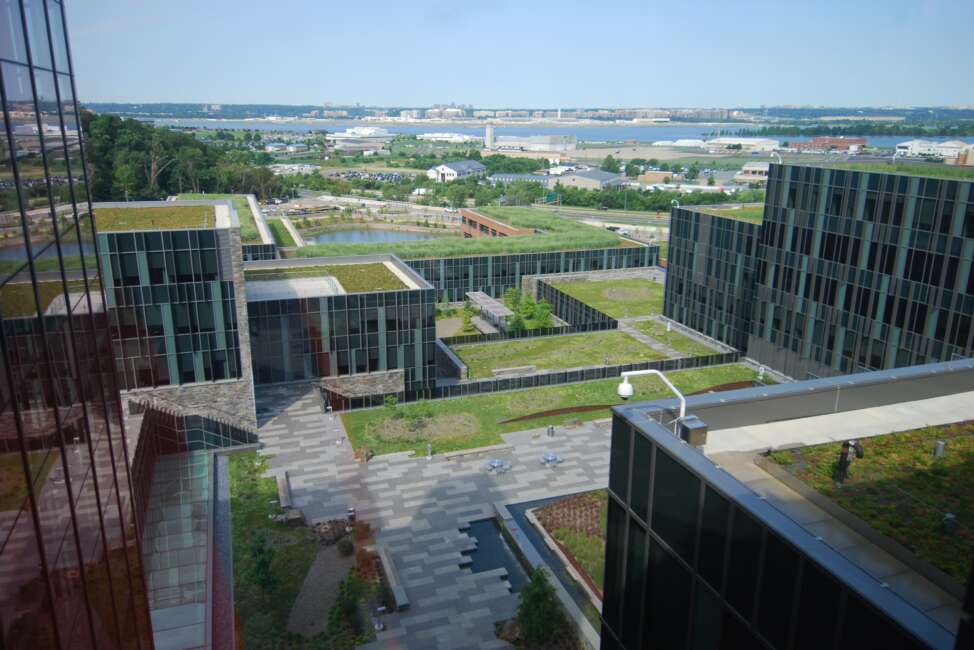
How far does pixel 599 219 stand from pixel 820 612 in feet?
433

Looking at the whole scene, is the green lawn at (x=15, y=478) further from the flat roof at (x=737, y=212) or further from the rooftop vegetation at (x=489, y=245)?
the rooftop vegetation at (x=489, y=245)

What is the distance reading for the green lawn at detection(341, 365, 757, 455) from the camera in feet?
136

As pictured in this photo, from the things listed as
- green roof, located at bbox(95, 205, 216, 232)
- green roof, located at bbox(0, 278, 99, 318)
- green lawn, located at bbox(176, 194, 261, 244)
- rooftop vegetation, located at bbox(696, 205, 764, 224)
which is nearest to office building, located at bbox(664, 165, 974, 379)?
rooftop vegetation, located at bbox(696, 205, 764, 224)

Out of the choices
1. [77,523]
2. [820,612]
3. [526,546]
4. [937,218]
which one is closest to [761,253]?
[937,218]

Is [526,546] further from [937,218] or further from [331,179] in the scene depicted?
[331,179]

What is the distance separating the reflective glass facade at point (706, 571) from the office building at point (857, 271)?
33.0m

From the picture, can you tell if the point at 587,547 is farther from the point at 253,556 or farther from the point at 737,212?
the point at 737,212

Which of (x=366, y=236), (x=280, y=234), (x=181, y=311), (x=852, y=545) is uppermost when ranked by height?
(x=852, y=545)

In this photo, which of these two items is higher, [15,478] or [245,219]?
[15,478]

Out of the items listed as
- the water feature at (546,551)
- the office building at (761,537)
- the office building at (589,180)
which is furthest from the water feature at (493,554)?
the office building at (589,180)

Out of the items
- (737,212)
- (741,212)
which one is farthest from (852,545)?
(741,212)

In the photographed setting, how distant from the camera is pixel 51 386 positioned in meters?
9.28

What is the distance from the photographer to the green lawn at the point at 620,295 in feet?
218

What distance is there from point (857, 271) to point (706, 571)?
127 feet
